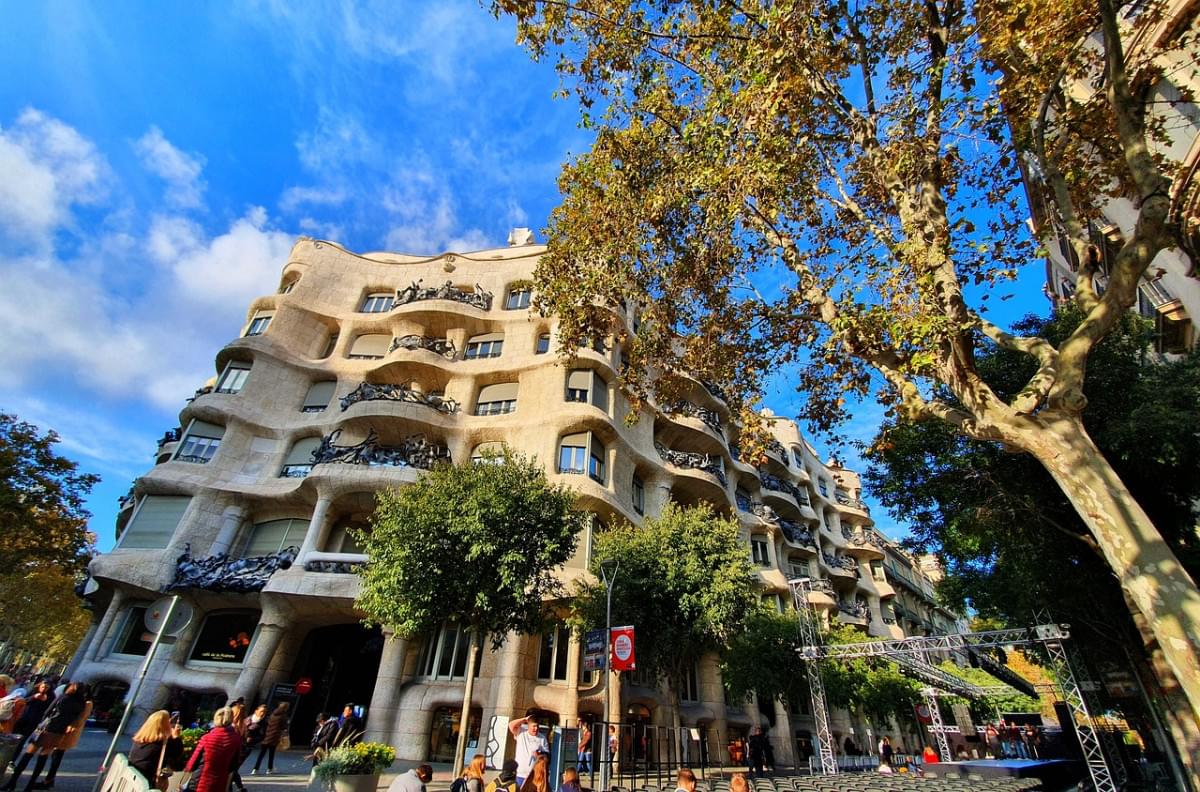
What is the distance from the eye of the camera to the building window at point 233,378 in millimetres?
22589

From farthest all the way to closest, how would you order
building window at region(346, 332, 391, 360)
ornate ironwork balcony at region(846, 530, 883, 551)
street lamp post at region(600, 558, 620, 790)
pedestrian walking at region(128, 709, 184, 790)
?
ornate ironwork balcony at region(846, 530, 883, 551)
building window at region(346, 332, 391, 360)
street lamp post at region(600, 558, 620, 790)
pedestrian walking at region(128, 709, 184, 790)

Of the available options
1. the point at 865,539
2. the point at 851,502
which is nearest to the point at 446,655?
the point at 865,539

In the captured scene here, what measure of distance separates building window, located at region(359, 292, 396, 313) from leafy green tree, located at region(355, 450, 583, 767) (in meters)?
14.7

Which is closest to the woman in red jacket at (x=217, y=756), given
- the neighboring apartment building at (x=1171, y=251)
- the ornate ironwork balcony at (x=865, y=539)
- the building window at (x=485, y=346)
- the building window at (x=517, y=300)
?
the neighboring apartment building at (x=1171, y=251)

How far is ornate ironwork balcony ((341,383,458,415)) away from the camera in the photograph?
21312mm

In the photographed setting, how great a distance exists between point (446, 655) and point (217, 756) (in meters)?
12.9

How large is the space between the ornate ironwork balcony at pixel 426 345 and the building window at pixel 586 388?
5.77 meters

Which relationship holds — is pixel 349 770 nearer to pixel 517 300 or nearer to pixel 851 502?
pixel 517 300

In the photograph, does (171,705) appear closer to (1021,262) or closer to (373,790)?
(373,790)

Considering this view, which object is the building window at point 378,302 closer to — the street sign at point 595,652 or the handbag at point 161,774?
the street sign at point 595,652

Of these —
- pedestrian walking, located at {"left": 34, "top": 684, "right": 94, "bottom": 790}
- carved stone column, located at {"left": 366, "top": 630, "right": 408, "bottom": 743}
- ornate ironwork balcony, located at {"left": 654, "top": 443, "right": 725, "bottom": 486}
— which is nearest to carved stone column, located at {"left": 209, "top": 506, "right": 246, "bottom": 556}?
carved stone column, located at {"left": 366, "top": 630, "right": 408, "bottom": 743}

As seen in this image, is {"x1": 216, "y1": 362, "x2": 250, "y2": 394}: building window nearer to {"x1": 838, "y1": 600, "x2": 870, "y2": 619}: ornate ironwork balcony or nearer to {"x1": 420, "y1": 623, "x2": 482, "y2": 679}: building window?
{"x1": 420, "y1": 623, "x2": 482, "y2": 679}: building window

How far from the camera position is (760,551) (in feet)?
97.1

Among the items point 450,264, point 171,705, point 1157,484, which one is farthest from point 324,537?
point 1157,484
